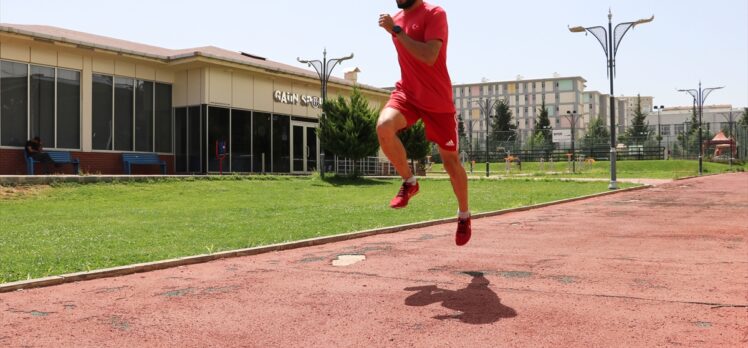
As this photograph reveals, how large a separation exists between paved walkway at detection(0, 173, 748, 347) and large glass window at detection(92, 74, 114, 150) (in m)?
20.2

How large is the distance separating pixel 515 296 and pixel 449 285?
0.59 meters

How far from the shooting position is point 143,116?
1013 inches

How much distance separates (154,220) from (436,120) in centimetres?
714

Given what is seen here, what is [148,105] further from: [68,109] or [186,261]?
[186,261]

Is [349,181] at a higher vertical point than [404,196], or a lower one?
lower

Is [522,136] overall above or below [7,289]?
above

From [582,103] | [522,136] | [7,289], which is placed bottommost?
[7,289]

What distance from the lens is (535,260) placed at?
5523 millimetres

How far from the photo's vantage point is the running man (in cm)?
468

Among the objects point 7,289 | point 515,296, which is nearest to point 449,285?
point 515,296

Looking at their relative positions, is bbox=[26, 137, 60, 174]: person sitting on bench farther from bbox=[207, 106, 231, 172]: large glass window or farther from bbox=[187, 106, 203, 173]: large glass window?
bbox=[207, 106, 231, 172]: large glass window

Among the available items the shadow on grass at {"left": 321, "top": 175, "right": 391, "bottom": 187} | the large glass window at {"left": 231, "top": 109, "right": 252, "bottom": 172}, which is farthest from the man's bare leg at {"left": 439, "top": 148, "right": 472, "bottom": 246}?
the large glass window at {"left": 231, "top": 109, "right": 252, "bottom": 172}

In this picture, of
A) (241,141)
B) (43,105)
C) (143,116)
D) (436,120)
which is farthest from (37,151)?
(436,120)

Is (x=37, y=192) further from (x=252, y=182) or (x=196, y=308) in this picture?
→ (x=196, y=308)
